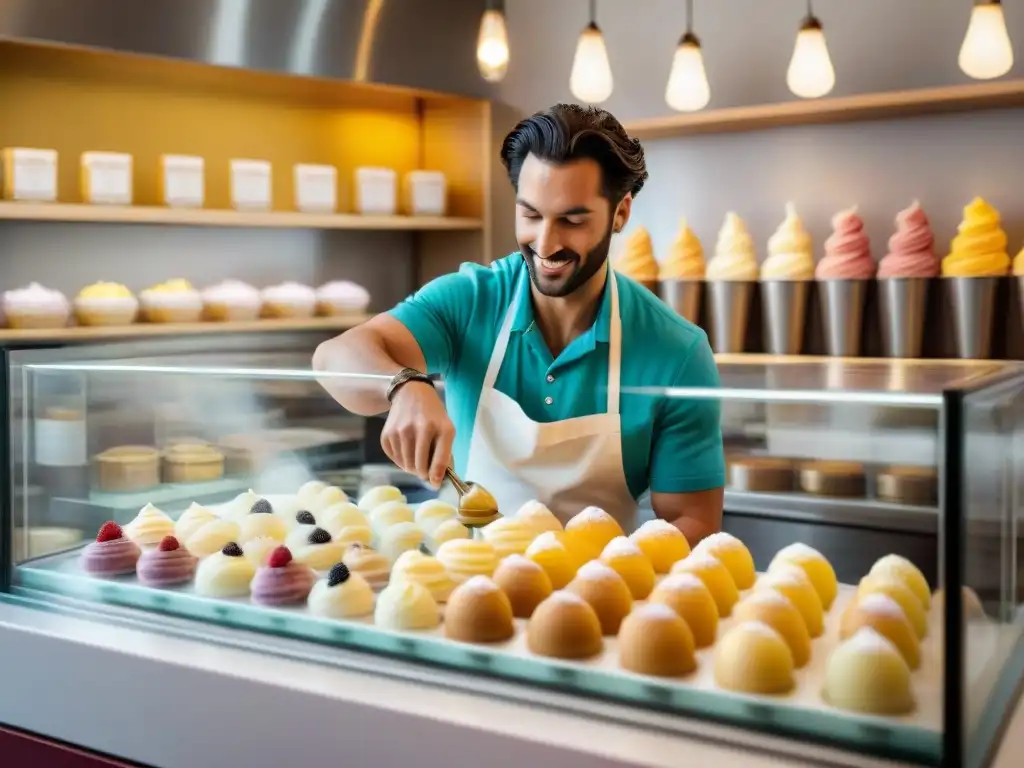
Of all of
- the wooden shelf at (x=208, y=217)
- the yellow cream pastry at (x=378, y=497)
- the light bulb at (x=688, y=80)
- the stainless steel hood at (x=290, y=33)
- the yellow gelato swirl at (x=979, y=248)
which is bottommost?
the yellow cream pastry at (x=378, y=497)

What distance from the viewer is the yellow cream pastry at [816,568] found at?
1.15 m

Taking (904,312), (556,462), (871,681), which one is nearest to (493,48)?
(904,312)

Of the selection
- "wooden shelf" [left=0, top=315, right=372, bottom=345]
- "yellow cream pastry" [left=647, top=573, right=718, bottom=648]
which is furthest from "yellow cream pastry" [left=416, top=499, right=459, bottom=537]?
"wooden shelf" [left=0, top=315, right=372, bottom=345]

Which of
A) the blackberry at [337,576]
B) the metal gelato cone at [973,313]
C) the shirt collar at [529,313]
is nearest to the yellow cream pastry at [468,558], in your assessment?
the blackberry at [337,576]

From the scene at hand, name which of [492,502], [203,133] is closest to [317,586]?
[492,502]

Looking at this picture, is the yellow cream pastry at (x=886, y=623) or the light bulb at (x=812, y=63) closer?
the yellow cream pastry at (x=886, y=623)

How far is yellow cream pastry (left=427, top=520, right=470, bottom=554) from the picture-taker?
55.1 inches

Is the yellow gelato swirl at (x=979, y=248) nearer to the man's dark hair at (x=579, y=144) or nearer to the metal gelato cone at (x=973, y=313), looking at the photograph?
the metal gelato cone at (x=973, y=313)

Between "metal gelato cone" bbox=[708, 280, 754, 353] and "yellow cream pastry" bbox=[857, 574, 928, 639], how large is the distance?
2.20 meters

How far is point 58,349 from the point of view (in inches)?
64.4

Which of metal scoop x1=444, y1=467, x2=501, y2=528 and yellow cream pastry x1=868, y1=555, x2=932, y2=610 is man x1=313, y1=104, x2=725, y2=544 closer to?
metal scoop x1=444, y1=467, x2=501, y2=528

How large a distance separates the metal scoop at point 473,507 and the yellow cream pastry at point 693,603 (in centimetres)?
31

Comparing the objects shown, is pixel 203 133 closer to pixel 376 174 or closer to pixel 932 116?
pixel 376 174

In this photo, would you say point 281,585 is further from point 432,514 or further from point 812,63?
point 812,63
